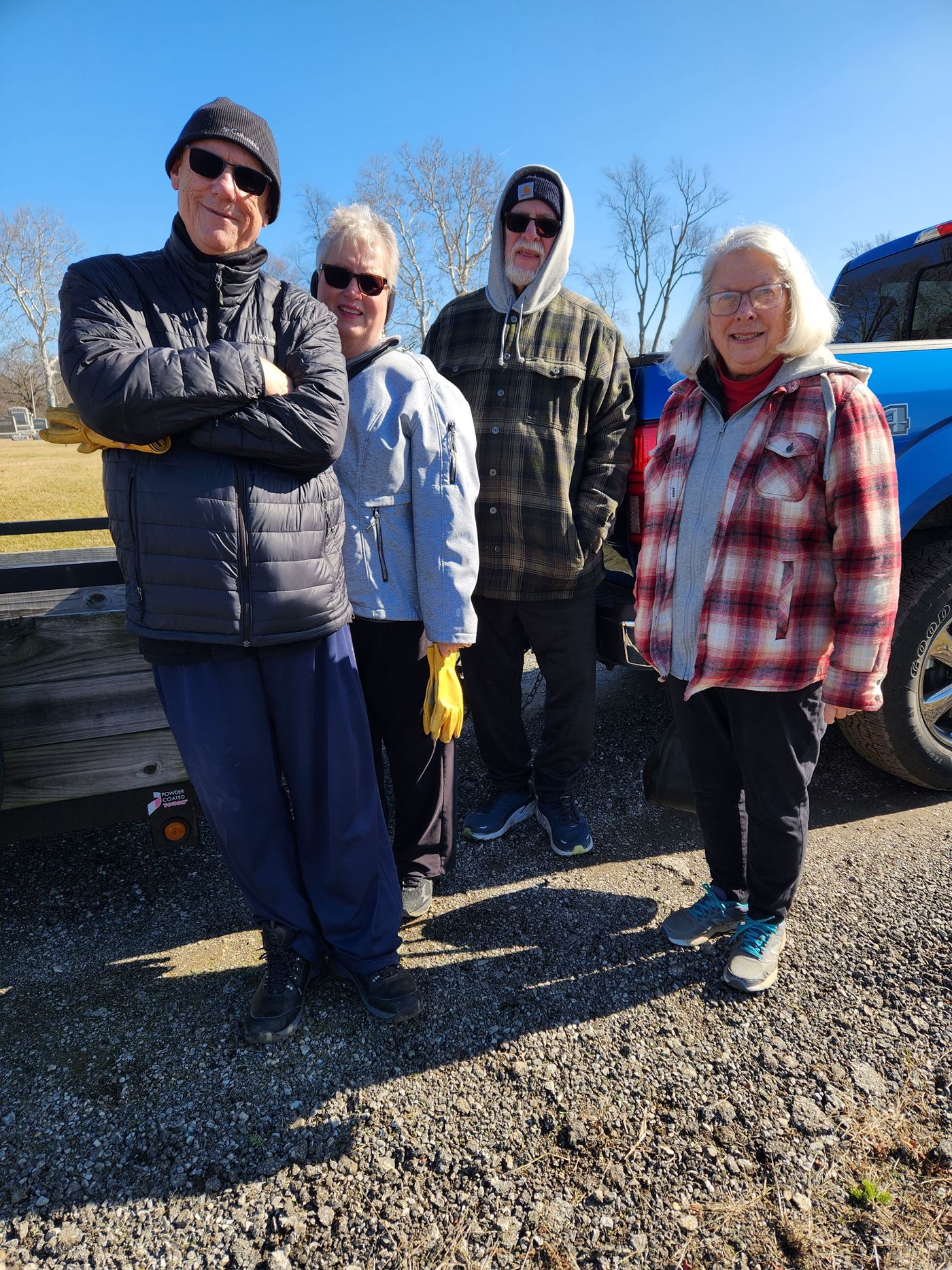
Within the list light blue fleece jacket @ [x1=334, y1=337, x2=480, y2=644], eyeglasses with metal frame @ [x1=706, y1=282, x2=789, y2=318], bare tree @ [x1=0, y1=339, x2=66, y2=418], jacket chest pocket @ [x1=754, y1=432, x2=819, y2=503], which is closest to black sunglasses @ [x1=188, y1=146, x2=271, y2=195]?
light blue fleece jacket @ [x1=334, y1=337, x2=480, y2=644]

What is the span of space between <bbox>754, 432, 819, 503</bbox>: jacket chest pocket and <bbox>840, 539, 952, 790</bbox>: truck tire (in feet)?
4.30

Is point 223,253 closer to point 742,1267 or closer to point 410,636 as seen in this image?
point 410,636

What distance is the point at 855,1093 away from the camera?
181cm

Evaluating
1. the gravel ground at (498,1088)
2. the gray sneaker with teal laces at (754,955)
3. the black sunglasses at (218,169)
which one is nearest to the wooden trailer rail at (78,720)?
the gravel ground at (498,1088)

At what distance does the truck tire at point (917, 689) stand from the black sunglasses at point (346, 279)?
2.16 meters

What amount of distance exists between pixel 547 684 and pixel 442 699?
2.35ft

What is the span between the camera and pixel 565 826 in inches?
113

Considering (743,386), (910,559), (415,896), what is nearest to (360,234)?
(743,386)

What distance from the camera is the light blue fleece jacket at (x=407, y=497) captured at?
209cm

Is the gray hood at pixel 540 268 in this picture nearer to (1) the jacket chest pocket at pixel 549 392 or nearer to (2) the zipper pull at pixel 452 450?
(1) the jacket chest pocket at pixel 549 392

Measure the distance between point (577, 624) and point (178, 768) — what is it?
137cm

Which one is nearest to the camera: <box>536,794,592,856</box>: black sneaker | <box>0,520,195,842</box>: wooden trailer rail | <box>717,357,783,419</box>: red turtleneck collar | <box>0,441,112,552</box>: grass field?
<box>717,357,783,419</box>: red turtleneck collar

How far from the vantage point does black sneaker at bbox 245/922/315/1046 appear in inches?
77.9

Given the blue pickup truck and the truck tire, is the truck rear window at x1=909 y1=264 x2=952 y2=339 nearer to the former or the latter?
the blue pickup truck
